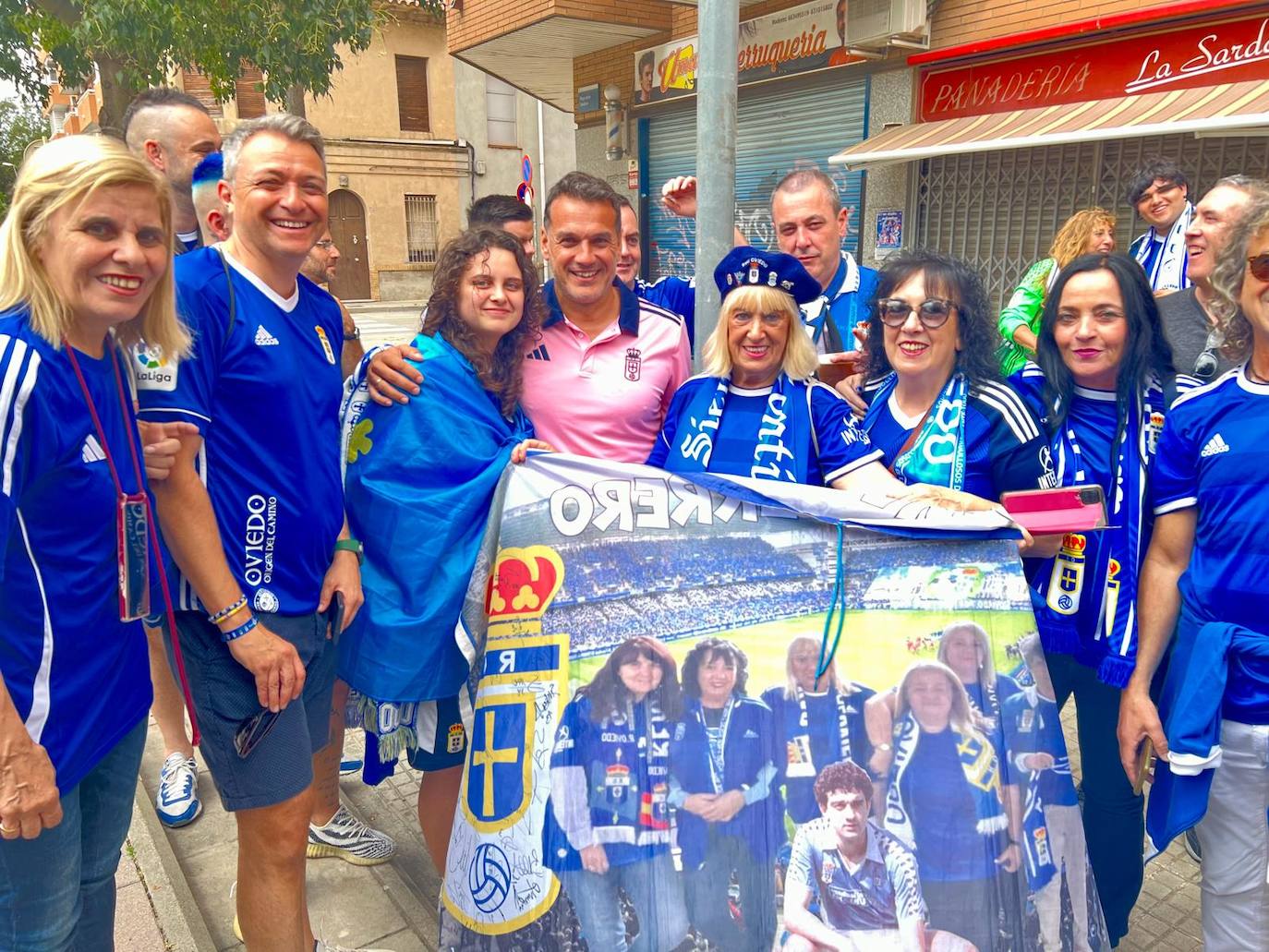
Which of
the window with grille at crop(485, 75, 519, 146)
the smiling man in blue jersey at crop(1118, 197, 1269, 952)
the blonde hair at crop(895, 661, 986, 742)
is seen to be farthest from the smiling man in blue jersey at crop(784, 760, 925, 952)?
the window with grille at crop(485, 75, 519, 146)

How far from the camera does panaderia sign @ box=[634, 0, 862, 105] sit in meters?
9.22

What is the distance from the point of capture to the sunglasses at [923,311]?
2486mm

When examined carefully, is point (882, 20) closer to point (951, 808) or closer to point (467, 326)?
point (467, 326)

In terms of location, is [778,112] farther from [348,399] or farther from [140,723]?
[140,723]

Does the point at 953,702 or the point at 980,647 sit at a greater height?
the point at 980,647

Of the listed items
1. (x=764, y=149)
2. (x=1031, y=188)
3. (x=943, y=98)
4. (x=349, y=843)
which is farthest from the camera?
(x=764, y=149)

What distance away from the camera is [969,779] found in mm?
2096

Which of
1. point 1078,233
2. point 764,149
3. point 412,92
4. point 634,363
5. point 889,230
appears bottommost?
point 634,363

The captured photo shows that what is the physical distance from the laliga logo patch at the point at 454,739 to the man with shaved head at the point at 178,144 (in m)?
2.33

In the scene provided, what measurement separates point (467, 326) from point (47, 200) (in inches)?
46.4

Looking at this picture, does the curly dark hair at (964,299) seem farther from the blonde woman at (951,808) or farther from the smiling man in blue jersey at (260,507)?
the smiling man in blue jersey at (260,507)

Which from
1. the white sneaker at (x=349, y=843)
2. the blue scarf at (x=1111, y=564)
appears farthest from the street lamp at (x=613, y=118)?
the blue scarf at (x=1111, y=564)

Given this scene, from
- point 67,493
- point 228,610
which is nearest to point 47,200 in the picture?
point 67,493

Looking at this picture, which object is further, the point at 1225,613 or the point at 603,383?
the point at 603,383
